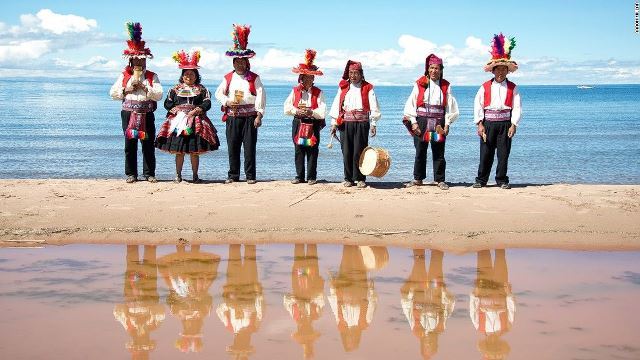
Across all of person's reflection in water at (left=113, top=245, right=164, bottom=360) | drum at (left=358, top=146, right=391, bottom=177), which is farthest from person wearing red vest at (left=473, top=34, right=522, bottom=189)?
person's reflection in water at (left=113, top=245, right=164, bottom=360)

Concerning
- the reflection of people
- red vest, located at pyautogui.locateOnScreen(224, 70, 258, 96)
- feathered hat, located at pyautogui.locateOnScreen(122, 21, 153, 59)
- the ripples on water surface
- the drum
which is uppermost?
feathered hat, located at pyautogui.locateOnScreen(122, 21, 153, 59)

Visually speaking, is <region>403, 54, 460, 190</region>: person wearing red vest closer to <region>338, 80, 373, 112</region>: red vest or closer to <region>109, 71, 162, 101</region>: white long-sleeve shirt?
<region>338, 80, 373, 112</region>: red vest

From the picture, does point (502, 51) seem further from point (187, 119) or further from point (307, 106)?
point (187, 119)

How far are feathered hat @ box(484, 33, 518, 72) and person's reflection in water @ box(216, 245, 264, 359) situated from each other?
4.29 metres

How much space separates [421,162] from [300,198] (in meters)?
1.91

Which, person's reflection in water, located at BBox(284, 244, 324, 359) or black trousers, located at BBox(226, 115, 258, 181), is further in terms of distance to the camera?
black trousers, located at BBox(226, 115, 258, 181)

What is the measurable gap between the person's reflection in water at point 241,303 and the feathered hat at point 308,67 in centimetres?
332

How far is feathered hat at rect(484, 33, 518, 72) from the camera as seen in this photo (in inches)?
414

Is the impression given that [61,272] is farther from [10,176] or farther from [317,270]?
[10,176]

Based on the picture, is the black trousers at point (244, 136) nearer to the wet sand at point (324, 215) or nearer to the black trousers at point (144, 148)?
the wet sand at point (324, 215)

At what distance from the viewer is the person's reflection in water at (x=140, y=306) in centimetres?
546

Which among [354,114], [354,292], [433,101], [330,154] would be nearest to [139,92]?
[354,114]

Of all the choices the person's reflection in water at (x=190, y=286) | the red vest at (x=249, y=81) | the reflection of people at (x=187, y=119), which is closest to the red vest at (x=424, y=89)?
Result: the red vest at (x=249, y=81)

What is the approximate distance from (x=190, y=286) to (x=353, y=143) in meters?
4.49
